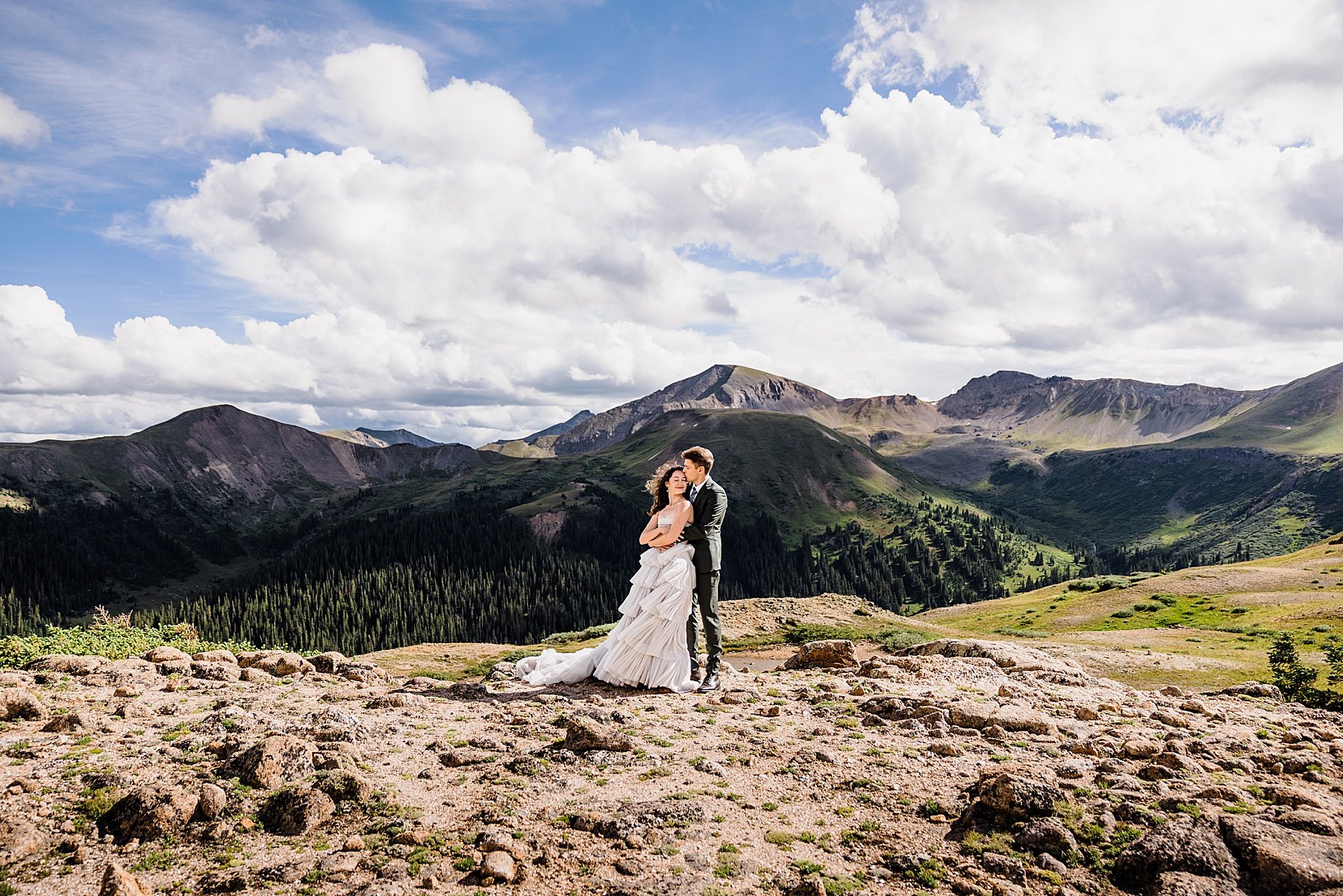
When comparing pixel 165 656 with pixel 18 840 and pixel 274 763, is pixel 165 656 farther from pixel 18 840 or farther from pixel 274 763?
pixel 18 840

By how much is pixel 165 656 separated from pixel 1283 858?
2068cm

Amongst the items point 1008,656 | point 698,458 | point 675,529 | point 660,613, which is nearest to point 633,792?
point 660,613

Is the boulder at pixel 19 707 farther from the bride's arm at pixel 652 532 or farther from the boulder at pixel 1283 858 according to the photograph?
the boulder at pixel 1283 858

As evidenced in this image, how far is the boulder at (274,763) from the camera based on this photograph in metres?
9.14

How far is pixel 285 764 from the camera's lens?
9.42 m

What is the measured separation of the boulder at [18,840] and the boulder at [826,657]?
61.0 ft

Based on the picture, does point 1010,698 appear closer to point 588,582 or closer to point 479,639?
point 479,639

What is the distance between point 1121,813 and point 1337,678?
66.2 ft

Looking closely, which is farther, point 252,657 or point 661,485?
point 252,657

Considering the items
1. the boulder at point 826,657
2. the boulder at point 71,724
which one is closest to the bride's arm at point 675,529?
the boulder at point 826,657

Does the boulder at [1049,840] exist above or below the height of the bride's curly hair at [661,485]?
below

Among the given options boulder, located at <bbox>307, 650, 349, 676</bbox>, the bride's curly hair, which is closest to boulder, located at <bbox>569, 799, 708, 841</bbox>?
the bride's curly hair

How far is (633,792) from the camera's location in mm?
9781

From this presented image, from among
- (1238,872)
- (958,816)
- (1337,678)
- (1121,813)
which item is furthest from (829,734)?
(1337,678)
